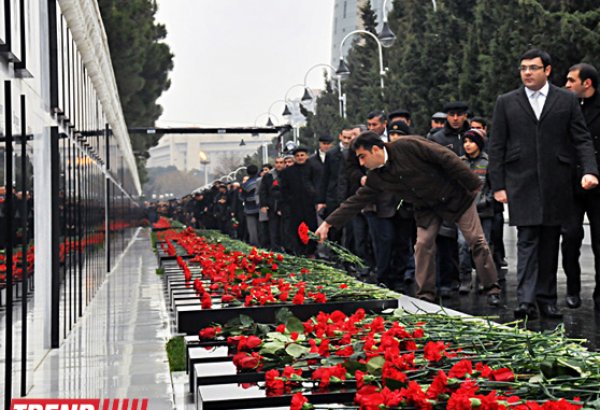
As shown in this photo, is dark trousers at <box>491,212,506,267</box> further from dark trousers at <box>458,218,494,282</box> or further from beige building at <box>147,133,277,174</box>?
beige building at <box>147,133,277,174</box>

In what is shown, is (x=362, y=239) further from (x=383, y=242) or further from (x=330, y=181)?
(x=383, y=242)

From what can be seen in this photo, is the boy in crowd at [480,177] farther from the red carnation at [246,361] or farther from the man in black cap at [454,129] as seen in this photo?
the red carnation at [246,361]

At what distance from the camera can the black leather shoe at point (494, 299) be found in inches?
377

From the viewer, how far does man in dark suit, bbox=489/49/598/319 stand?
8.51 meters

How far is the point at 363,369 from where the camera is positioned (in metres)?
3.90

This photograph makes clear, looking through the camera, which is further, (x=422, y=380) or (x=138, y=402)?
(x=138, y=402)

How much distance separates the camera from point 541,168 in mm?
8516

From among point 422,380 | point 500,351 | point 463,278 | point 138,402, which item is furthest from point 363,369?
point 463,278

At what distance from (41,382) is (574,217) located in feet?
15.6

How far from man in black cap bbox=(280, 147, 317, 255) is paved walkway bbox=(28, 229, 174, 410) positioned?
235 inches

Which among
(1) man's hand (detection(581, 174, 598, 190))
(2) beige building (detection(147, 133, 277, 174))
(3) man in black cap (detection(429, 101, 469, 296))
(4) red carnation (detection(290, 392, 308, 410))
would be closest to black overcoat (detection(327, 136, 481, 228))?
(1) man's hand (detection(581, 174, 598, 190))

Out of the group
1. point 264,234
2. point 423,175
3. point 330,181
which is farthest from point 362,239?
point 264,234

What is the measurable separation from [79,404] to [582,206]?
531cm

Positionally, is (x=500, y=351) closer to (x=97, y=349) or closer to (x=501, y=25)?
(x=97, y=349)
